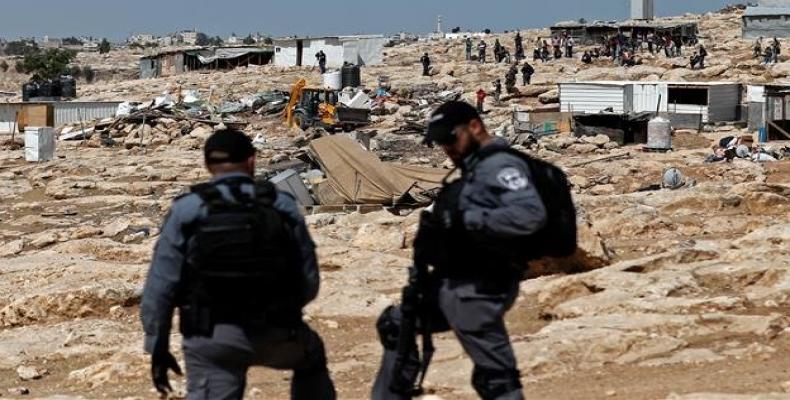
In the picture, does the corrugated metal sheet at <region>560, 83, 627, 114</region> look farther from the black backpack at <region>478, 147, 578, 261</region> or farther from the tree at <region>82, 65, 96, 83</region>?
the tree at <region>82, 65, 96, 83</region>

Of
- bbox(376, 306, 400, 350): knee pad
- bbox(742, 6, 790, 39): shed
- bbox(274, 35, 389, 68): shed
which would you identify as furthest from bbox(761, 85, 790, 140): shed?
bbox(274, 35, 389, 68): shed

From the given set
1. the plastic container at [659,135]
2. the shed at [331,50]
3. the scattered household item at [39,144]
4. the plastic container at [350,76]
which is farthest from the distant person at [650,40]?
the scattered household item at [39,144]

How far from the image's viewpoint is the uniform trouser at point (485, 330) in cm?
446

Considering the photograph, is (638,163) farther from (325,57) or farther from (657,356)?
(325,57)

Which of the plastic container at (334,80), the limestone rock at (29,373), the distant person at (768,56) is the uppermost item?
the distant person at (768,56)

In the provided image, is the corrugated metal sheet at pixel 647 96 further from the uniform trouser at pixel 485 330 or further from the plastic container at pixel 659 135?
the uniform trouser at pixel 485 330

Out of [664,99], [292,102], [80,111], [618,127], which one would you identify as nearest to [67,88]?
[80,111]

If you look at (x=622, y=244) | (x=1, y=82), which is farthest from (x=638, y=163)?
(x=1, y=82)

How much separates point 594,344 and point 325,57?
4851 cm

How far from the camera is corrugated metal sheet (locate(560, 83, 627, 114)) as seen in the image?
32406mm

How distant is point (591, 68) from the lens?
45.9m

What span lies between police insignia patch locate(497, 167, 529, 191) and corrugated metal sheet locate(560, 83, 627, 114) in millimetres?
28282

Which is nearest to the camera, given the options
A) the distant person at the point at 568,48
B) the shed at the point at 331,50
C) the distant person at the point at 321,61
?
the distant person at the point at 568,48

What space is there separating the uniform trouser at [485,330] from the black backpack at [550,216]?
0.19 metres
